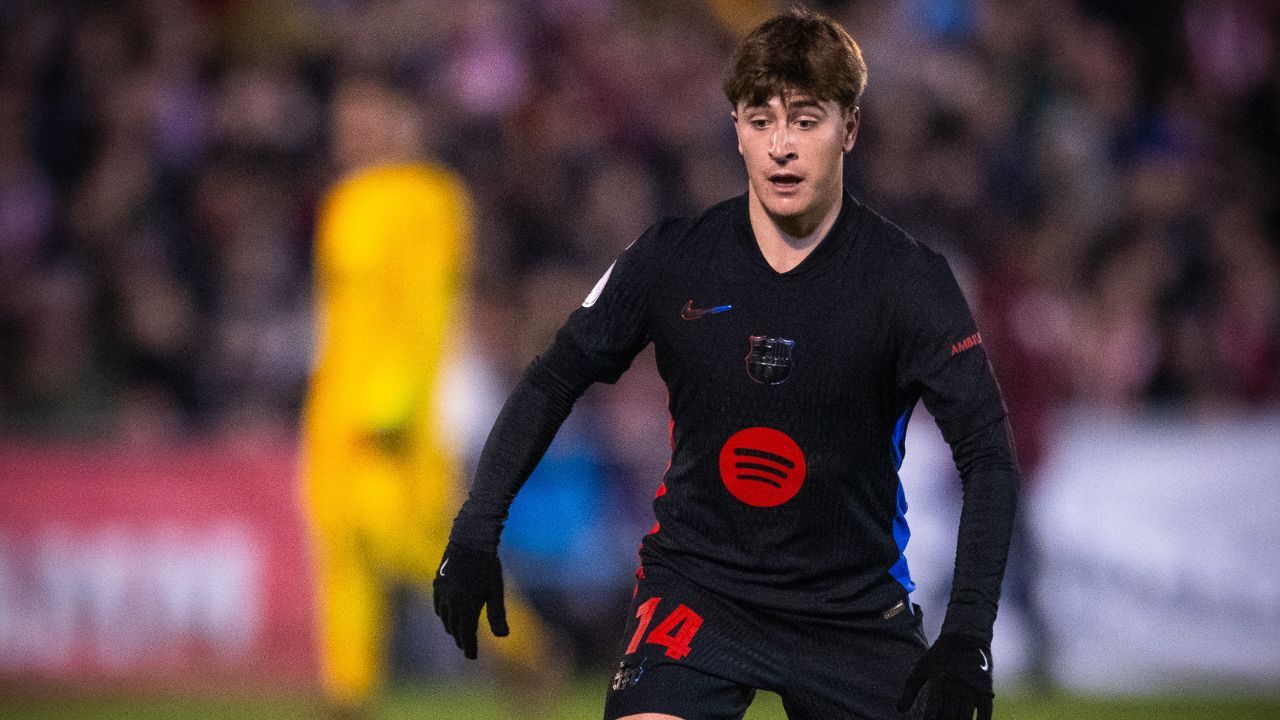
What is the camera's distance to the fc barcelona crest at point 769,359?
3666 mm

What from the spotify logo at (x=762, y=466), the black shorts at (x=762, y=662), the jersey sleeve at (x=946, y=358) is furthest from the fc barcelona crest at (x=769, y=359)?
the black shorts at (x=762, y=662)

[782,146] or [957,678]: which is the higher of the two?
[782,146]

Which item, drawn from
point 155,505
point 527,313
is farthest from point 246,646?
point 527,313

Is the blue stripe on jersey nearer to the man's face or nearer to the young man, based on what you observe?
the young man

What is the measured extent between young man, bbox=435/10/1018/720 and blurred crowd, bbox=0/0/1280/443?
5.54 metres

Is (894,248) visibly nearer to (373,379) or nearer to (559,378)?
(559,378)

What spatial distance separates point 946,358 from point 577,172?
306 inches

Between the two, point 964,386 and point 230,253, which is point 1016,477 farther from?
point 230,253

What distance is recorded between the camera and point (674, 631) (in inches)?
148

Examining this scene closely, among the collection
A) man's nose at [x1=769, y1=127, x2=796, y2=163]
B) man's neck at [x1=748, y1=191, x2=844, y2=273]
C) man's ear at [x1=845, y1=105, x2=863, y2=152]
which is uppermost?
man's ear at [x1=845, y1=105, x2=863, y2=152]

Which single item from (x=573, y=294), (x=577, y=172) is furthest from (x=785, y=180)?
(x=577, y=172)

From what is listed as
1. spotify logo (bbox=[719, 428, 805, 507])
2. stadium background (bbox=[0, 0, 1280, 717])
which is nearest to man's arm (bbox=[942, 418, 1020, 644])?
spotify logo (bbox=[719, 428, 805, 507])

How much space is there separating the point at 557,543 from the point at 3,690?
119 inches

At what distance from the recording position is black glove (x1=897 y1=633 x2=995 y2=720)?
3352 mm
